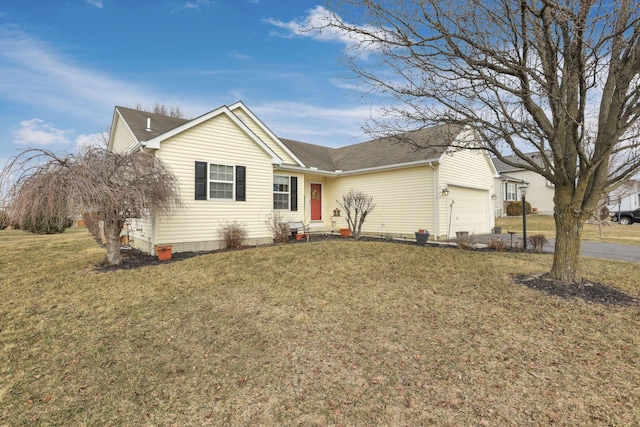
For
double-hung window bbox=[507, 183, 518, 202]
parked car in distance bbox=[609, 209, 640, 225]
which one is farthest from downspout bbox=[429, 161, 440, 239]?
double-hung window bbox=[507, 183, 518, 202]

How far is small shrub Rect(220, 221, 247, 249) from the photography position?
1035 centimetres

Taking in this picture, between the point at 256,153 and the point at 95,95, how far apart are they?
33.4 feet

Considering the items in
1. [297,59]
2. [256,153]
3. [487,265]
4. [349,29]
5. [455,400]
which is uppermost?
[297,59]

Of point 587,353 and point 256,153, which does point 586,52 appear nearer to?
point 587,353

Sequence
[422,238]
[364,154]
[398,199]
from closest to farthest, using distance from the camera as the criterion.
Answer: [422,238]
[398,199]
[364,154]

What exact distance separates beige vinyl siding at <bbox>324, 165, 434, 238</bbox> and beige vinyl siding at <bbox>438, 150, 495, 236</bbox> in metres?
0.65

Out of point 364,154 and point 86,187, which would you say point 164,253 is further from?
point 364,154

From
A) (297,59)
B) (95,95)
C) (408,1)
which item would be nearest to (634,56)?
(408,1)

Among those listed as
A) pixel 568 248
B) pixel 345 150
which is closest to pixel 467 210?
pixel 345 150

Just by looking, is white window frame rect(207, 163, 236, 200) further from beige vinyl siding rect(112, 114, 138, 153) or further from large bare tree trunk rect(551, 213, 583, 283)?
large bare tree trunk rect(551, 213, 583, 283)

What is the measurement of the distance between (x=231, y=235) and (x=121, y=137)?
7.56m

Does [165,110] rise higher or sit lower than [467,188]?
higher

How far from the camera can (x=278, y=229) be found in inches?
462

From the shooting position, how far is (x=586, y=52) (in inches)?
199
